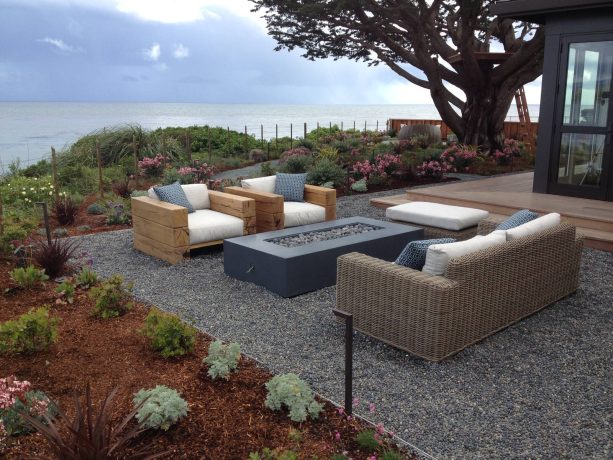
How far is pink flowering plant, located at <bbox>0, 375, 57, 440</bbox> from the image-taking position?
2.70 m

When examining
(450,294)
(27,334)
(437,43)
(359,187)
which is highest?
(437,43)

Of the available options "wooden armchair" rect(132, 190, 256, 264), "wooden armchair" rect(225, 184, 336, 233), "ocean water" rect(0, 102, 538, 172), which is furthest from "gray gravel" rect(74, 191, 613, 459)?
"ocean water" rect(0, 102, 538, 172)

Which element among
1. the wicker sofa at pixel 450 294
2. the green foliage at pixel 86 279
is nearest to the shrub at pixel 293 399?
the wicker sofa at pixel 450 294

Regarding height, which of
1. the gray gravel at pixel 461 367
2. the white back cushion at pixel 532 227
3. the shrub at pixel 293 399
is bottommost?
the gray gravel at pixel 461 367

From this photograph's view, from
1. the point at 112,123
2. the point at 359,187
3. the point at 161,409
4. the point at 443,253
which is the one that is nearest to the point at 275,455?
the point at 161,409

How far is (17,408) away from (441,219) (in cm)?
476

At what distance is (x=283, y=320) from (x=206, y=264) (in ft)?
5.73


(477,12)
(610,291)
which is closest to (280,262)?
(610,291)

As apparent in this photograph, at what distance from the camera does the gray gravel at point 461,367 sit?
2.83 meters

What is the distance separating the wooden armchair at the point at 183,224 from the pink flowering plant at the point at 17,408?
3030mm

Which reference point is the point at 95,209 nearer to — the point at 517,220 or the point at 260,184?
the point at 260,184

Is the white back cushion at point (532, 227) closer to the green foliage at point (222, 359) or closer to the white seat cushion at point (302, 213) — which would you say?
the green foliage at point (222, 359)

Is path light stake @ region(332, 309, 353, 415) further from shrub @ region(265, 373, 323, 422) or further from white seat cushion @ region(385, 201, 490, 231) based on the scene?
white seat cushion @ region(385, 201, 490, 231)

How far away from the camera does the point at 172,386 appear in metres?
3.26
